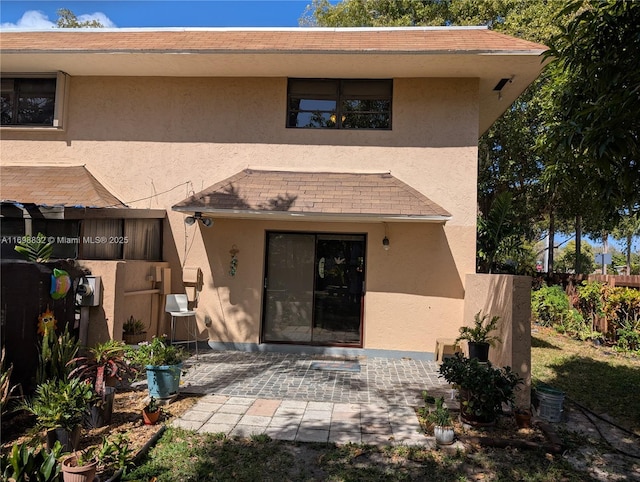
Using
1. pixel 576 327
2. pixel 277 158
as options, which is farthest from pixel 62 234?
pixel 576 327

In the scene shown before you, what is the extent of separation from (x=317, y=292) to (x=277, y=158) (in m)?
3.33

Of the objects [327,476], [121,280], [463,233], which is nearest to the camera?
[327,476]

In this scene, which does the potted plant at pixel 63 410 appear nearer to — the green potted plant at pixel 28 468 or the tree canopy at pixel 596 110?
the green potted plant at pixel 28 468

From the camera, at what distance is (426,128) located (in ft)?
31.7

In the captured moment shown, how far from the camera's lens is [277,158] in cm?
998

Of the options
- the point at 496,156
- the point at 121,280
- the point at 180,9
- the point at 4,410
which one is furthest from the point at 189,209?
the point at 496,156

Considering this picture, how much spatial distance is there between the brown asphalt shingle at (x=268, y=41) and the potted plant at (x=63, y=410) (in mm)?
7217

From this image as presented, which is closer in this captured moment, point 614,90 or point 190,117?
point 614,90

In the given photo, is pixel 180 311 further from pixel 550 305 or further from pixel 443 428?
pixel 550 305

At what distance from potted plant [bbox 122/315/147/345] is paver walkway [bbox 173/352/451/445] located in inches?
47.1

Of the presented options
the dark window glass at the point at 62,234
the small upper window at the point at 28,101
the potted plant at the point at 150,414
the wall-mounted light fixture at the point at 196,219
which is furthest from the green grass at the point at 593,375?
the small upper window at the point at 28,101

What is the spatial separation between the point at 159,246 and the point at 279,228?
290 cm

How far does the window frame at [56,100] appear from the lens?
10.1 m

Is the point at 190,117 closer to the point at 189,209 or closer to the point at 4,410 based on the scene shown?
the point at 189,209
